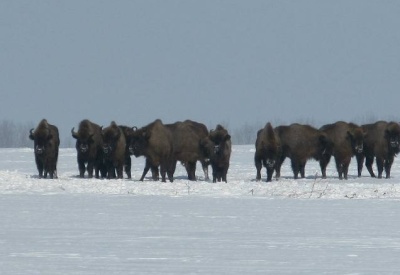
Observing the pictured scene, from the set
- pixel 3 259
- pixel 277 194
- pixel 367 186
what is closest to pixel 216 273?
pixel 3 259

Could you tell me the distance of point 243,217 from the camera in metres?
16.8

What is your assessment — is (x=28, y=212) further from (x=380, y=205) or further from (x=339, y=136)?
(x=339, y=136)

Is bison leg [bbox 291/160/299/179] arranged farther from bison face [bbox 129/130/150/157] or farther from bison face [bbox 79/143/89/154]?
bison face [bbox 79/143/89/154]

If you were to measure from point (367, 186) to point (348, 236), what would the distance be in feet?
47.9

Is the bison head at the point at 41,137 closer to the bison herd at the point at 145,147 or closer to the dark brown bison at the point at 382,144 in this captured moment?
the bison herd at the point at 145,147

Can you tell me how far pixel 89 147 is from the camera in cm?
3341

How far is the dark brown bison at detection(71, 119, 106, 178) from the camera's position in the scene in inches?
1310

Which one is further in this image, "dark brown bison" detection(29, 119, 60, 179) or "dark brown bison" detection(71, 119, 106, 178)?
"dark brown bison" detection(71, 119, 106, 178)

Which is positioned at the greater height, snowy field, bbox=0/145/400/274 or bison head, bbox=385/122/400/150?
bison head, bbox=385/122/400/150

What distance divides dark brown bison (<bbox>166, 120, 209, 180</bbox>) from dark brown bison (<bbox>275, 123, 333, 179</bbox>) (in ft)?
10.4

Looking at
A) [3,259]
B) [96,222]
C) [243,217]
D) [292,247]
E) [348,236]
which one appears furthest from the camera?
[243,217]

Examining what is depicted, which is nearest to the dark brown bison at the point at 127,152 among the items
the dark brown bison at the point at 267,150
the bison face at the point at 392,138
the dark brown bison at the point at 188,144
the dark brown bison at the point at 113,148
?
the dark brown bison at the point at 113,148

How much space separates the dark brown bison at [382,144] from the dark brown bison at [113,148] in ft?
29.3

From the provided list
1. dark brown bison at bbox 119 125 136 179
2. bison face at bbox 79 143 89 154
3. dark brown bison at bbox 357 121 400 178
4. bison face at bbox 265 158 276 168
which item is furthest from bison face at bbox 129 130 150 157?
dark brown bison at bbox 357 121 400 178
